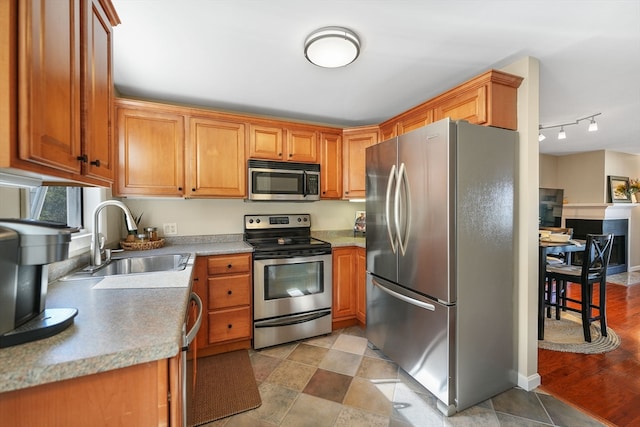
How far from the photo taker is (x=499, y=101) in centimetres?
192

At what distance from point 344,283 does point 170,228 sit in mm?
1837

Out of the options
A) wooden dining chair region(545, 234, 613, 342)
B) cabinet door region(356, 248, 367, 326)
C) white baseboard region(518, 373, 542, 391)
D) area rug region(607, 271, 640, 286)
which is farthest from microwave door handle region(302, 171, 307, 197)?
area rug region(607, 271, 640, 286)

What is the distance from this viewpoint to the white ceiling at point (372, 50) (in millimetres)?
1499

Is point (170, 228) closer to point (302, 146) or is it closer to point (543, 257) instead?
point (302, 146)

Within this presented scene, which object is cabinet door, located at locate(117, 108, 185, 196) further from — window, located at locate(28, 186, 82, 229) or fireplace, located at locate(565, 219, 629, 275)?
fireplace, located at locate(565, 219, 629, 275)

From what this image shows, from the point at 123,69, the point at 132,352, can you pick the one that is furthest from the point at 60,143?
the point at 123,69

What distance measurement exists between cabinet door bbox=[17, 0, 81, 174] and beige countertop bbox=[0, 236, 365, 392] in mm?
511

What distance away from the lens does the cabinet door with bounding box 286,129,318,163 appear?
2.94 m

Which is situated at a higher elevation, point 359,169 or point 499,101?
point 499,101

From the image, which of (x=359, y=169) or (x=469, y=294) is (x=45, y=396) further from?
(x=359, y=169)

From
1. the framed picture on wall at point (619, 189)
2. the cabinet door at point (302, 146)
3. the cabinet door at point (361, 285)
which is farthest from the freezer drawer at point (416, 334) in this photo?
the framed picture on wall at point (619, 189)

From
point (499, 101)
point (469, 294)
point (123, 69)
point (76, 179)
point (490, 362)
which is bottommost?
point (490, 362)

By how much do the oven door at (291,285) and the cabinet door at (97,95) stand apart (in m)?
1.48

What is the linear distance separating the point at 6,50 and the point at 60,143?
0.28 metres
